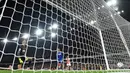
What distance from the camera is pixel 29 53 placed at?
1418 centimetres

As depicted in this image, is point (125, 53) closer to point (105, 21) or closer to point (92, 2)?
point (105, 21)

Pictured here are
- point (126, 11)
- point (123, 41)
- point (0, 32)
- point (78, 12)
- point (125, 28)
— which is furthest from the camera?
point (126, 11)

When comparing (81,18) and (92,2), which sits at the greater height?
(92,2)

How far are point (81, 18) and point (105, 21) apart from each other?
48.6 inches

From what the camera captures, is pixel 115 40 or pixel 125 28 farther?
pixel 125 28

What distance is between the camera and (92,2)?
4.23 m

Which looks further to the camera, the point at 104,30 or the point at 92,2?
the point at 104,30

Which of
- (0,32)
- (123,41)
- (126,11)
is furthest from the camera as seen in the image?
(126,11)

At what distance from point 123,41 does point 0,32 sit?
1114 cm

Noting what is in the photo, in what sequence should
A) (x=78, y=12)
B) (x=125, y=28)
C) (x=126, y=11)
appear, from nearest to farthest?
(x=78, y=12) → (x=125, y=28) → (x=126, y=11)

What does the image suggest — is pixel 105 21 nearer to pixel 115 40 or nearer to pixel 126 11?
pixel 115 40

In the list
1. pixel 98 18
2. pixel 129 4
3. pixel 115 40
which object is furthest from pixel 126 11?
pixel 98 18

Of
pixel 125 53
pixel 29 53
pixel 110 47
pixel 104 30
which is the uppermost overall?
pixel 104 30

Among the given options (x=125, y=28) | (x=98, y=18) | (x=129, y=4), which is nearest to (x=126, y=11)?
(x=129, y=4)
